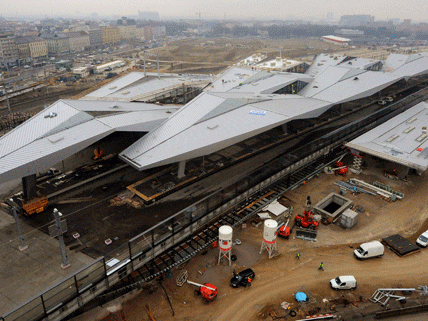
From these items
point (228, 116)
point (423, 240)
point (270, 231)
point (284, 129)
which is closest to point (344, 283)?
point (270, 231)

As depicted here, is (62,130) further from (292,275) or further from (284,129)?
(284,129)

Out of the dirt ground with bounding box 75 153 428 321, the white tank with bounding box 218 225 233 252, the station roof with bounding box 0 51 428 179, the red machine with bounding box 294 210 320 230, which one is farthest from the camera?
the red machine with bounding box 294 210 320 230

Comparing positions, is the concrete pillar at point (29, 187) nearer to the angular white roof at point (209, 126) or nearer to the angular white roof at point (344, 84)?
the angular white roof at point (209, 126)

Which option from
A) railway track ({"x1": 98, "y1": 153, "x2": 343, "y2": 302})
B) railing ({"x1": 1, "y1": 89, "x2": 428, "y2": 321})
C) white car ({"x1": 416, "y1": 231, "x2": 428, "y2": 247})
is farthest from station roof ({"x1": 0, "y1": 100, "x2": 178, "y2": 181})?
white car ({"x1": 416, "y1": 231, "x2": 428, "y2": 247})

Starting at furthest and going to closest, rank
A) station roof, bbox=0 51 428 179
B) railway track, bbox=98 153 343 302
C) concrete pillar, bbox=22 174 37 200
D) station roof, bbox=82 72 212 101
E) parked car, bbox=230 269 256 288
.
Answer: station roof, bbox=82 72 212 101 < concrete pillar, bbox=22 174 37 200 < station roof, bbox=0 51 428 179 < parked car, bbox=230 269 256 288 < railway track, bbox=98 153 343 302

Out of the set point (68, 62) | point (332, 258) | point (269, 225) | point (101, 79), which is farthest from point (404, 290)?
point (68, 62)

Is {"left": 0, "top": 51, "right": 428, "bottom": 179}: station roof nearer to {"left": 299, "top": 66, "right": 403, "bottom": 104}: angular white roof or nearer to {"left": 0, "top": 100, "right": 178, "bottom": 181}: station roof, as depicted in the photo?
{"left": 0, "top": 100, "right": 178, "bottom": 181}: station roof
